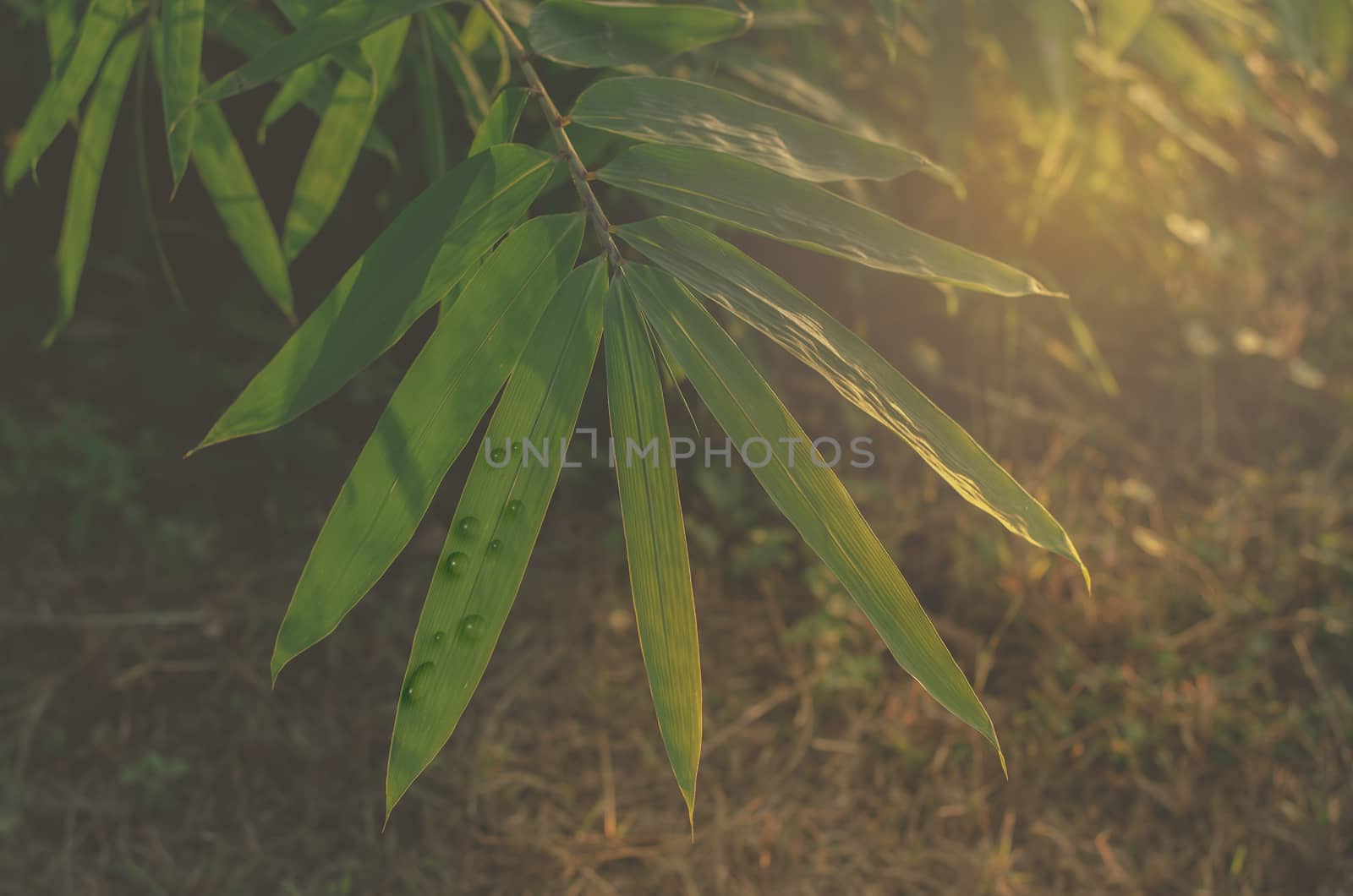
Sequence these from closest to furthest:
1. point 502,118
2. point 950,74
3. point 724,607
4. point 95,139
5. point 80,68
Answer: point 502,118 → point 80,68 → point 95,139 → point 950,74 → point 724,607

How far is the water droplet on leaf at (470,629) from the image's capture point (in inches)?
25.9

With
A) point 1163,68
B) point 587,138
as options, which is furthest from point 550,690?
point 1163,68

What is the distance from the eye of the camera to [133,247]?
1.60m

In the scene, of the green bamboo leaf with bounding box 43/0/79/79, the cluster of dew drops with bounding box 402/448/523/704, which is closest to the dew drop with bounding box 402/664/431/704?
the cluster of dew drops with bounding box 402/448/523/704

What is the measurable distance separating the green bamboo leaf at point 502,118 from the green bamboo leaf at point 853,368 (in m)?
0.12

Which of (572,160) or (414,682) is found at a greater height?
(572,160)

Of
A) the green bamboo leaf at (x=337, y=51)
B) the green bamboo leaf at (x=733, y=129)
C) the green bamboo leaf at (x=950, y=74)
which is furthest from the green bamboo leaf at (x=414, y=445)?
the green bamboo leaf at (x=950, y=74)

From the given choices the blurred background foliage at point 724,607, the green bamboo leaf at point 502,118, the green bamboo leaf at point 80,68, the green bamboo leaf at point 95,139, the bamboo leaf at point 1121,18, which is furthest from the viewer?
the blurred background foliage at point 724,607

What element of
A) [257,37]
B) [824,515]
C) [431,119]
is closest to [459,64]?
[431,119]

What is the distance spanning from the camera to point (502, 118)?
0.74 m

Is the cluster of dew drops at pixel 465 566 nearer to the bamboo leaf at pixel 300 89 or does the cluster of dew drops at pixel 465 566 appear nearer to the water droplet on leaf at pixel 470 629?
the water droplet on leaf at pixel 470 629

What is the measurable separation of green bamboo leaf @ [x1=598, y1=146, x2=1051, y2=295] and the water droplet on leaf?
0.98ft

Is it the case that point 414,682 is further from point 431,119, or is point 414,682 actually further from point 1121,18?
point 1121,18

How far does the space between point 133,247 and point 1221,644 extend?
5.59ft
